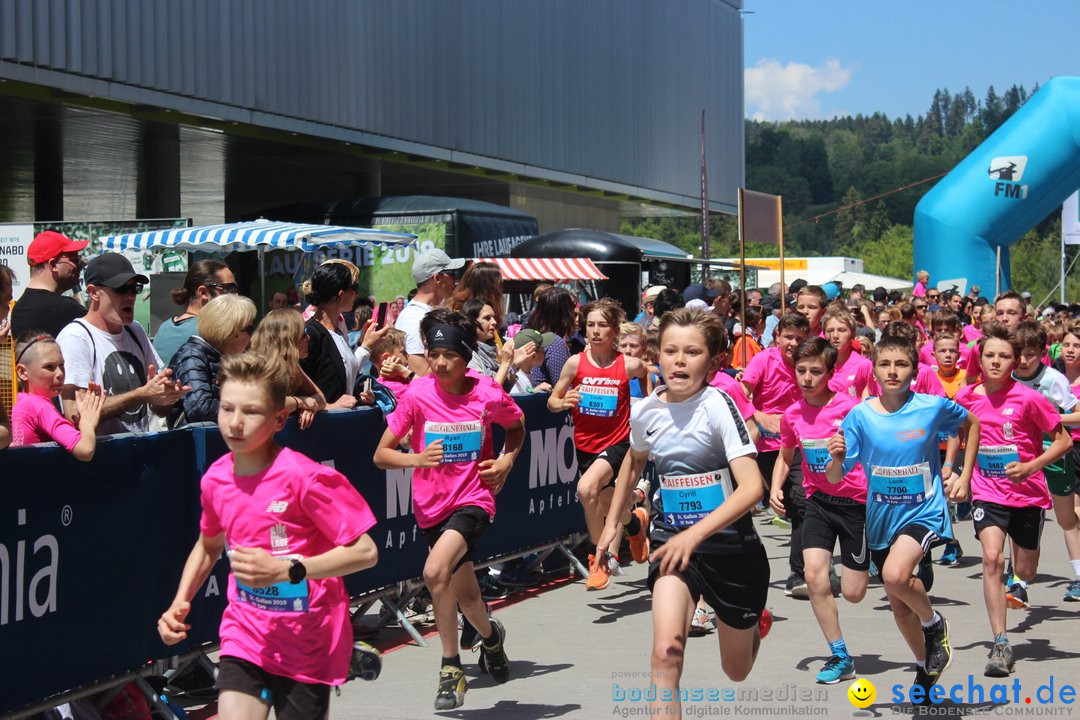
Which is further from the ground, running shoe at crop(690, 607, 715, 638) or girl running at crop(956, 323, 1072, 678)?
girl running at crop(956, 323, 1072, 678)

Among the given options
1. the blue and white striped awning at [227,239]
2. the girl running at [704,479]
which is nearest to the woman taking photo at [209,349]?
the girl running at [704,479]

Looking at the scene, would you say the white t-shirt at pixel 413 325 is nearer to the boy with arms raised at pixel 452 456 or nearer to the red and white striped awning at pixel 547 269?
the boy with arms raised at pixel 452 456

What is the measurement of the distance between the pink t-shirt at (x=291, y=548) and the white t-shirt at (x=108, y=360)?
83.8 inches

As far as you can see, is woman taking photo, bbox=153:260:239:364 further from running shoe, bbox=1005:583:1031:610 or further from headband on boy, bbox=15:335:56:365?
running shoe, bbox=1005:583:1031:610

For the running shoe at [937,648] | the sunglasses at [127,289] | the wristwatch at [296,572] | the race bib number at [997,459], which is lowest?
the running shoe at [937,648]

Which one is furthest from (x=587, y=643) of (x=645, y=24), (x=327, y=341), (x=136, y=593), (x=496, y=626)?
(x=645, y=24)

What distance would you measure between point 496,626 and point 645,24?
1388 inches

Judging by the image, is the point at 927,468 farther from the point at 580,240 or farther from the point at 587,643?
the point at 580,240

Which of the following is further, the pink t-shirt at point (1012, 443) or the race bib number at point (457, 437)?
the pink t-shirt at point (1012, 443)

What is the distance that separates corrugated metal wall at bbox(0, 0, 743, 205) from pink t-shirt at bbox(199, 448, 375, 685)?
44.7ft

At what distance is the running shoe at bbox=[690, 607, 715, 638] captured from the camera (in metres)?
7.89

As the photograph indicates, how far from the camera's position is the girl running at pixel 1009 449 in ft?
24.2

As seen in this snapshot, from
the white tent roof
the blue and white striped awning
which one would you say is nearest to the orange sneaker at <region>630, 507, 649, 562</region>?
the blue and white striped awning

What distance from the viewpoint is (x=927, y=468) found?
631 cm
